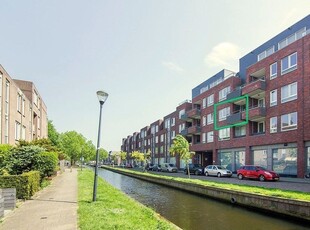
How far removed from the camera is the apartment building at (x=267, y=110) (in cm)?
2647

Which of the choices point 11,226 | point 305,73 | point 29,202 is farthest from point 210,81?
point 11,226

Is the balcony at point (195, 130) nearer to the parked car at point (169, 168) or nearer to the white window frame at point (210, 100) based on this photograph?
the white window frame at point (210, 100)

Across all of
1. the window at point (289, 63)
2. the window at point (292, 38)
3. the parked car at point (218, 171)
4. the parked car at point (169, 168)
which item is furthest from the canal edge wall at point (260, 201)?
the parked car at point (169, 168)

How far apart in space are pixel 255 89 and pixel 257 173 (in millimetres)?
10257

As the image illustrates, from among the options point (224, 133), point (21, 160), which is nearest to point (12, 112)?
point (21, 160)

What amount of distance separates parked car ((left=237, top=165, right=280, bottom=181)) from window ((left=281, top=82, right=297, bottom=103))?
24.5 feet

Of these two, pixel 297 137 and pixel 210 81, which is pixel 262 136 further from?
pixel 210 81

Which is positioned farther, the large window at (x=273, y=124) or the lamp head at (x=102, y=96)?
the large window at (x=273, y=124)

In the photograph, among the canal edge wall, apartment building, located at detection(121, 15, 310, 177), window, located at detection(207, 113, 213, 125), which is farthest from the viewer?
window, located at detection(207, 113, 213, 125)

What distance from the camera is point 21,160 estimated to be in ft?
60.2

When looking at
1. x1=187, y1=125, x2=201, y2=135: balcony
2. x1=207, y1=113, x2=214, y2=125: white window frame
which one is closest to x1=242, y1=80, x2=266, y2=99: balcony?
x1=207, y1=113, x2=214, y2=125: white window frame

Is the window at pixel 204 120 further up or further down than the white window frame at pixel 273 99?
further down

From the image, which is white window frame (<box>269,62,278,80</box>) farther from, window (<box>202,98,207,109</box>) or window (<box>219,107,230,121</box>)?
window (<box>202,98,207,109</box>)

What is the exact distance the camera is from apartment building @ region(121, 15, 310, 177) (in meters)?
26.5
